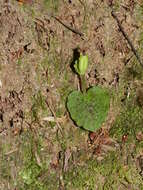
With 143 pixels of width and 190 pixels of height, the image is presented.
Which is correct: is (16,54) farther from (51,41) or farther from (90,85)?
(90,85)

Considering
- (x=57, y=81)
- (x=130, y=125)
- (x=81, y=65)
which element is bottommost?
(x=130, y=125)

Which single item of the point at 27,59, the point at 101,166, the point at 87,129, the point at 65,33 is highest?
the point at 65,33

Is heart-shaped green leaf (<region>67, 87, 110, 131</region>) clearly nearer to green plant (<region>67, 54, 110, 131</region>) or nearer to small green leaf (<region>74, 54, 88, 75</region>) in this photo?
green plant (<region>67, 54, 110, 131</region>)

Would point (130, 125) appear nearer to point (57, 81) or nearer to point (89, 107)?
point (89, 107)

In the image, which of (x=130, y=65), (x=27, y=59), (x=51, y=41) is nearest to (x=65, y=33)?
(x=51, y=41)

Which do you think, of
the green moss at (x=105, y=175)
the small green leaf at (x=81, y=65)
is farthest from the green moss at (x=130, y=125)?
the small green leaf at (x=81, y=65)

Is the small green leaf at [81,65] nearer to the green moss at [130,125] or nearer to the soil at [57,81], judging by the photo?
the soil at [57,81]

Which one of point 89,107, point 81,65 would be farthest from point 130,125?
point 81,65

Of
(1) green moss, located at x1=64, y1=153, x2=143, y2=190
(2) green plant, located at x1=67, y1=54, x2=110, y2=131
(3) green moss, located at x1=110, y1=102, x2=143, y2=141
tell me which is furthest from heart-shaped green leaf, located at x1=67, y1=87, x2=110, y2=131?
(1) green moss, located at x1=64, y1=153, x2=143, y2=190
